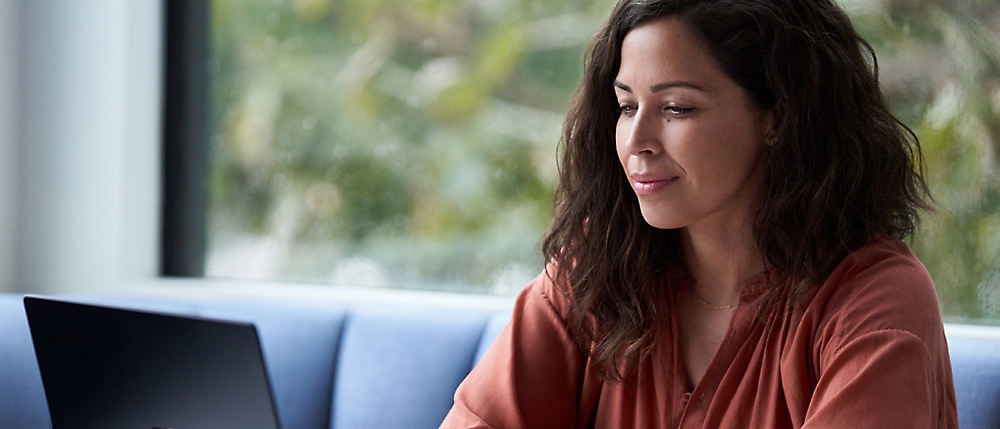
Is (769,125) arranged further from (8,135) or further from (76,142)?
(8,135)

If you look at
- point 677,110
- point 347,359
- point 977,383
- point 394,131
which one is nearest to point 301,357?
point 347,359

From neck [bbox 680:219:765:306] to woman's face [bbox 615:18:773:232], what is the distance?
6 cm

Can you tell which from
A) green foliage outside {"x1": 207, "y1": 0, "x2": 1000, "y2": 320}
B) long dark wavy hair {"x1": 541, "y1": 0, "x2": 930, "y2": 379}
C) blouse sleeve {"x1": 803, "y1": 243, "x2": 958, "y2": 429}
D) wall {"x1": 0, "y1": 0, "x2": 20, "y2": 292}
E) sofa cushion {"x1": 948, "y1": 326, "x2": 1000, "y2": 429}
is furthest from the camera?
wall {"x1": 0, "y1": 0, "x2": 20, "y2": 292}

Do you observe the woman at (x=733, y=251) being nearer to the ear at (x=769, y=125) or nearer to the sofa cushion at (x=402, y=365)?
the ear at (x=769, y=125)

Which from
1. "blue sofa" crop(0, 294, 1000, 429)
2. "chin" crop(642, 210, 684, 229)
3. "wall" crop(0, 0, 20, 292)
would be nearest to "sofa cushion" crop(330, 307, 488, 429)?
"blue sofa" crop(0, 294, 1000, 429)

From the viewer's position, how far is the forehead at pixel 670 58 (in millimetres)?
1254

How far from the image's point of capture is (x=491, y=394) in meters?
1.38

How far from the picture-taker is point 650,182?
1.29m

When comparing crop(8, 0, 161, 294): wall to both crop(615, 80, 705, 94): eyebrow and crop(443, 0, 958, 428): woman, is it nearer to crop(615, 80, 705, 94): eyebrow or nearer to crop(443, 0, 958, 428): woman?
crop(443, 0, 958, 428): woman

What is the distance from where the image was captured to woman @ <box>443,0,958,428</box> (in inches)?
45.3

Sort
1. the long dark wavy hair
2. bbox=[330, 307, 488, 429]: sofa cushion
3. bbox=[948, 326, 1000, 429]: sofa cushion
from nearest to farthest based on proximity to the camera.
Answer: the long dark wavy hair < bbox=[948, 326, 1000, 429]: sofa cushion < bbox=[330, 307, 488, 429]: sofa cushion

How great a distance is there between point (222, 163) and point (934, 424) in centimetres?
214

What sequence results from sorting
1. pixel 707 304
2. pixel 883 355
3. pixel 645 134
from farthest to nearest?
pixel 707 304, pixel 645 134, pixel 883 355

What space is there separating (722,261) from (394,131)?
1277 millimetres
